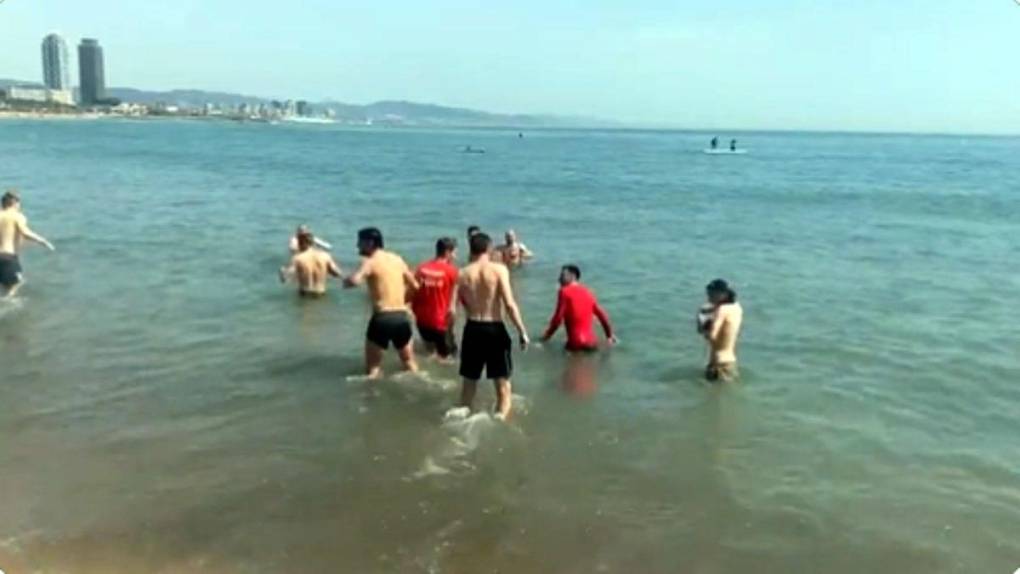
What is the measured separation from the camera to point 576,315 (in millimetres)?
10953

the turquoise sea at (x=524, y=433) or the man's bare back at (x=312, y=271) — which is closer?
the turquoise sea at (x=524, y=433)

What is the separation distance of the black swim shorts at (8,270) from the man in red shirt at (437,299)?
6.88m

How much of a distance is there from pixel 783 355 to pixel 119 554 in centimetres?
837

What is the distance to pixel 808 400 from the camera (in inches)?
382

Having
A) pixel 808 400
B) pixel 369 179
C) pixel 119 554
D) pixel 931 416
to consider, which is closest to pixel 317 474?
pixel 119 554

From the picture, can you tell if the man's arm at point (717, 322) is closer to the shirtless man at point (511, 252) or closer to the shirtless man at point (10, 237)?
the shirtless man at point (511, 252)

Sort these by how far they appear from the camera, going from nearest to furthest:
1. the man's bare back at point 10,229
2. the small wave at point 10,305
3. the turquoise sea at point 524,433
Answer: the turquoise sea at point 524,433 < the small wave at point 10,305 < the man's bare back at point 10,229

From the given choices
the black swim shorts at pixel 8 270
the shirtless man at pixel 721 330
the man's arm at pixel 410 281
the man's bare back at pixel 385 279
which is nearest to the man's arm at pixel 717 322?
the shirtless man at pixel 721 330

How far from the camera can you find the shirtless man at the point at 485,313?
8.05 m

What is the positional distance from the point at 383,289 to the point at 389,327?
1.30ft

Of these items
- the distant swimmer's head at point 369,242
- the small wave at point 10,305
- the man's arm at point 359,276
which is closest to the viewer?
the man's arm at point 359,276

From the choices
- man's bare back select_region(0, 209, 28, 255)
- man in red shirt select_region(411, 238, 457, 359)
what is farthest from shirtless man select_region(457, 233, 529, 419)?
man's bare back select_region(0, 209, 28, 255)

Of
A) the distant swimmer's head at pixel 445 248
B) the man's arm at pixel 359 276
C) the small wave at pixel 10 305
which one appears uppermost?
the distant swimmer's head at pixel 445 248

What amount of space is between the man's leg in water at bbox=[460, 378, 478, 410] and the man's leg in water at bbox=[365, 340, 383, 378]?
133cm
